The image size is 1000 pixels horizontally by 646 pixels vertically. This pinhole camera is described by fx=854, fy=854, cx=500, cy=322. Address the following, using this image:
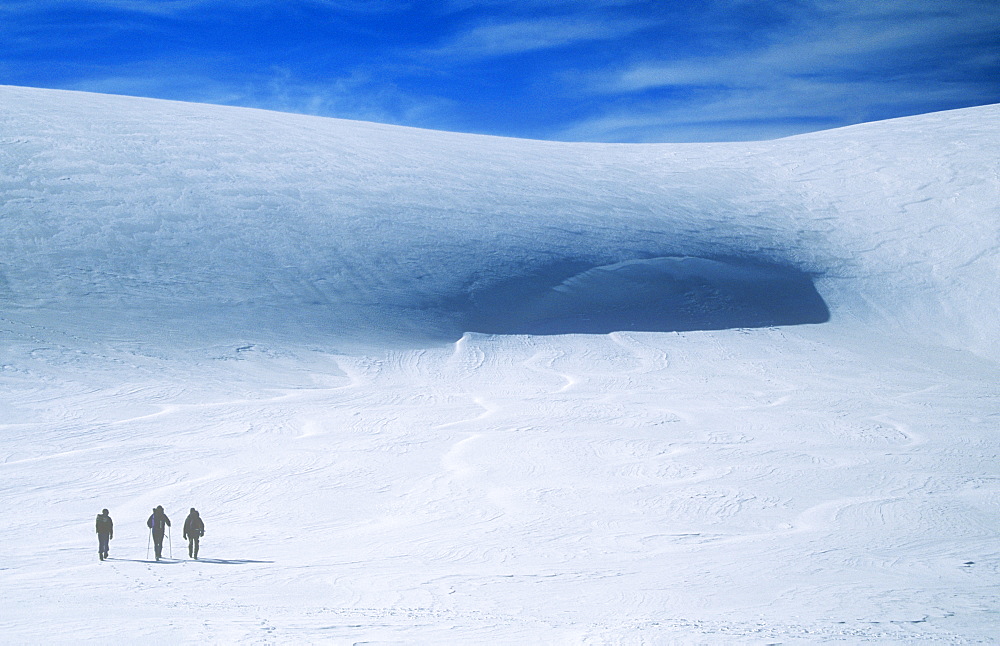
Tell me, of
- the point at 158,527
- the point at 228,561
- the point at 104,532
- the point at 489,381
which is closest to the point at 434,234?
the point at 489,381

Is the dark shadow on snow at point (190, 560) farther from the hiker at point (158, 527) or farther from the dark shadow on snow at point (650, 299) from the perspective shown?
the dark shadow on snow at point (650, 299)

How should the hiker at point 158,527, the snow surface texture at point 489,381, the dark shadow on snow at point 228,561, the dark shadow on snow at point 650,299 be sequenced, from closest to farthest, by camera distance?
the snow surface texture at point 489,381 → the dark shadow on snow at point 228,561 → the hiker at point 158,527 → the dark shadow on snow at point 650,299

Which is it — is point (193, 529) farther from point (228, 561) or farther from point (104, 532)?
point (104, 532)

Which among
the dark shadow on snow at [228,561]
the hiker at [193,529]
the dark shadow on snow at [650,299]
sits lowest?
the dark shadow on snow at [228,561]

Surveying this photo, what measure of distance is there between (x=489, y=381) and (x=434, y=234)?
5.71m

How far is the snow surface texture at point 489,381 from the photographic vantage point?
5.96 m

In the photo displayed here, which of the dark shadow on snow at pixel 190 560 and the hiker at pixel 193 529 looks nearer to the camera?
the dark shadow on snow at pixel 190 560

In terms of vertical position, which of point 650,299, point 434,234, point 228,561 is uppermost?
point 434,234

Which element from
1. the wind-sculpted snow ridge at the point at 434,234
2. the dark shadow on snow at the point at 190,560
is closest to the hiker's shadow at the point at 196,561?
the dark shadow on snow at the point at 190,560

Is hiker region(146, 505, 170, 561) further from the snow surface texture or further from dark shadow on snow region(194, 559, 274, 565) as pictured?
dark shadow on snow region(194, 559, 274, 565)

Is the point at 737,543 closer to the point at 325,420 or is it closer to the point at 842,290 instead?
the point at 325,420

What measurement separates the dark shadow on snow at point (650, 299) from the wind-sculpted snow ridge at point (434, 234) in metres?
0.05

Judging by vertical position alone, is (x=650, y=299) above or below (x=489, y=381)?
above

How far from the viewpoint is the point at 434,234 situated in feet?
63.1
